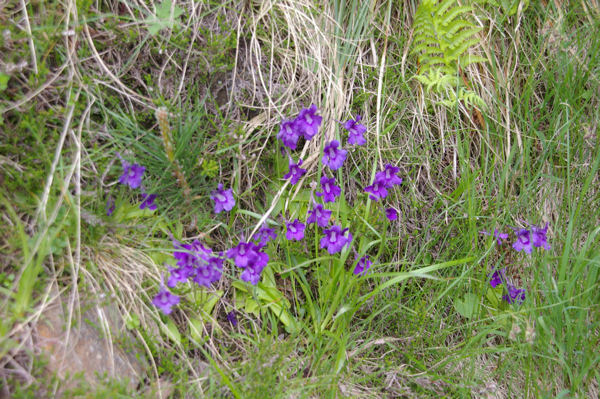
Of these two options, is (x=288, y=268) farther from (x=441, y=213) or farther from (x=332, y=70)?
(x=332, y=70)

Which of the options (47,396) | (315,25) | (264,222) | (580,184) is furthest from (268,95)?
(580,184)

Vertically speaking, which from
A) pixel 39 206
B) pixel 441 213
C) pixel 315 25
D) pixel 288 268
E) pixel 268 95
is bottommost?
pixel 288 268

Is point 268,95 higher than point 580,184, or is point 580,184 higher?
point 268,95

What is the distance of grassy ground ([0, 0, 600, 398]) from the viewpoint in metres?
2.18

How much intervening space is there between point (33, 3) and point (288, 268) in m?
1.79

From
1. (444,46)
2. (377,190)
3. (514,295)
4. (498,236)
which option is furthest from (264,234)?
(444,46)

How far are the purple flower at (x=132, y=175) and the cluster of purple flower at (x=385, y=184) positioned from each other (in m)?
1.18

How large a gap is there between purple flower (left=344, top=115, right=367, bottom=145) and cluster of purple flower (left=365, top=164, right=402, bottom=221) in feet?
0.68

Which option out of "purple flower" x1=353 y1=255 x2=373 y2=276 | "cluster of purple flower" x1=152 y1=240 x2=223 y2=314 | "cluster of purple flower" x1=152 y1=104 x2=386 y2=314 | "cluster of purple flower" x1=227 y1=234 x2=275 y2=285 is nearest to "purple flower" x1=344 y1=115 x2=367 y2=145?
"cluster of purple flower" x1=152 y1=104 x2=386 y2=314

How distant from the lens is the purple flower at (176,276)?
2.21m

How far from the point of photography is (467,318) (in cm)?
275

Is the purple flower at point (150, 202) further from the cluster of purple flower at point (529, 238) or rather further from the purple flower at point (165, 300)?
the cluster of purple flower at point (529, 238)

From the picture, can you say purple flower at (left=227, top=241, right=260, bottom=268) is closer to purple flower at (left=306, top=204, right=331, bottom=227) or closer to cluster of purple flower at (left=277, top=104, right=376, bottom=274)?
cluster of purple flower at (left=277, top=104, right=376, bottom=274)

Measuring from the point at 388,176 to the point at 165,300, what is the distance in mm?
1350
